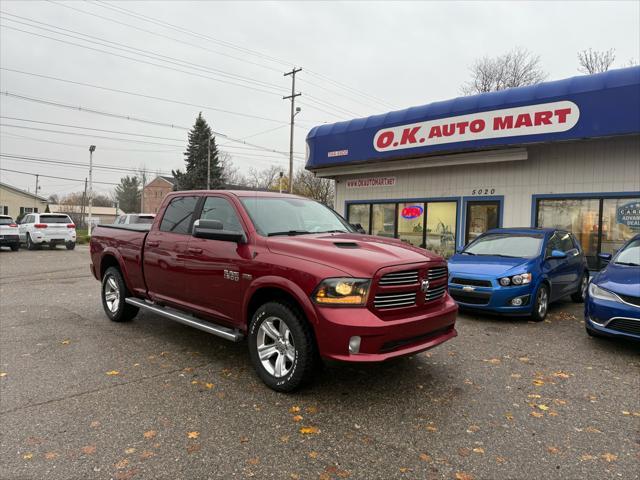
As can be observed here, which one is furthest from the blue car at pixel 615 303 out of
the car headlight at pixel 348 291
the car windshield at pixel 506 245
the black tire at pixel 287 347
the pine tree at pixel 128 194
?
the pine tree at pixel 128 194

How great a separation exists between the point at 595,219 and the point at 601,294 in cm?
643

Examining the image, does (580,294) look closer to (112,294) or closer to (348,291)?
(348,291)

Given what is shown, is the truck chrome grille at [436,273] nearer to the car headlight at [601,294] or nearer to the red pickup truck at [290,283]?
the red pickup truck at [290,283]

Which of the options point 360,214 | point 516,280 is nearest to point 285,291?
point 516,280

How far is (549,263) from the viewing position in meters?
7.54


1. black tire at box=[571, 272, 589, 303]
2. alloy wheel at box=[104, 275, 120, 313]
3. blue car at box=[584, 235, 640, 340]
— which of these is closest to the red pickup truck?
alloy wheel at box=[104, 275, 120, 313]

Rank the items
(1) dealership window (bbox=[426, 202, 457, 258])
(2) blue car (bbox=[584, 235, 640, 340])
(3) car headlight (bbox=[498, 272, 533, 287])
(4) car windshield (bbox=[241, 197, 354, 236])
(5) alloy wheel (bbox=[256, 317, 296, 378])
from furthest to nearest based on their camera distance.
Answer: (1) dealership window (bbox=[426, 202, 457, 258])
(3) car headlight (bbox=[498, 272, 533, 287])
(2) blue car (bbox=[584, 235, 640, 340])
(4) car windshield (bbox=[241, 197, 354, 236])
(5) alloy wheel (bbox=[256, 317, 296, 378])

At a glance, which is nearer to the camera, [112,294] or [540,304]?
[112,294]

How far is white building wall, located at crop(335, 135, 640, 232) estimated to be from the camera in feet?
33.9

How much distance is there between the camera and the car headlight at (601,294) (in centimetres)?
540

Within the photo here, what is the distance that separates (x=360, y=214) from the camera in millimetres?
16484

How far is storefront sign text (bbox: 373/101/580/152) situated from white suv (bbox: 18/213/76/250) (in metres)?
17.3

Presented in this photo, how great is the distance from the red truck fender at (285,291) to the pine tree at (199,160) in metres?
51.2

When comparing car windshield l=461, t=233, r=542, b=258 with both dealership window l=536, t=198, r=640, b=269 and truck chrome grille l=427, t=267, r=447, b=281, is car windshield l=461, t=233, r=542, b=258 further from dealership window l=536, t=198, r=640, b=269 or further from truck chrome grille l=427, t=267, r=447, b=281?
dealership window l=536, t=198, r=640, b=269
